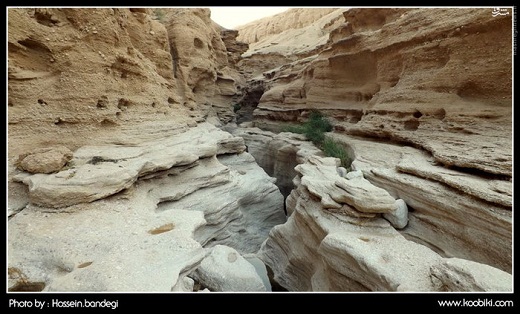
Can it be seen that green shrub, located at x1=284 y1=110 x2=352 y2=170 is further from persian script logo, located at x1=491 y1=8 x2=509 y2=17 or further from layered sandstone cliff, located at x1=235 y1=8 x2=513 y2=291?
persian script logo, located at x1=491 y1=8 x2=509 y2=17

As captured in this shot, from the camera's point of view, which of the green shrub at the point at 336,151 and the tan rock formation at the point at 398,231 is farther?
the green shrub at the point at 336,151

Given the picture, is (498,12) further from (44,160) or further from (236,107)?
(236,107)

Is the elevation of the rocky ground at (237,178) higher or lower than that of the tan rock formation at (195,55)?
lower

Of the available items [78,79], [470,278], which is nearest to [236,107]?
[78,79]

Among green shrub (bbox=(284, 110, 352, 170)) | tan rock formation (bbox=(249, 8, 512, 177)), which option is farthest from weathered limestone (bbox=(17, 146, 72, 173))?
tan rock formation (bbox=(249, 8, 512, 177))

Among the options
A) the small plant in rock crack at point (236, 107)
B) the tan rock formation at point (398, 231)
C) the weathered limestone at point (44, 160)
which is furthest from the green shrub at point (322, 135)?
the weathered limestone at point (44, 160)

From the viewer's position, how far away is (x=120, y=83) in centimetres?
764

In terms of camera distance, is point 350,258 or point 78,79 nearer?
point 350,258

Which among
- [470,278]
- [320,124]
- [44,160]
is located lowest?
[470,278]

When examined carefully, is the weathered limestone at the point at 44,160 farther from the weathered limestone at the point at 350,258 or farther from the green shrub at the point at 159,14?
the green shrub at the point at 159,14

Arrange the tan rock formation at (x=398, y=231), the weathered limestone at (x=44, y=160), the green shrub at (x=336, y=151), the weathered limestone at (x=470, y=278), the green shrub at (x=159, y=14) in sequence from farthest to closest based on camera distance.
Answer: the green shrub at (x=159, y=14) < the green shrub at (x=336, y=151) < the weathered limestone at (x=44, y=160) < the tan rock formation at (x=398, y=231) < the weathered limestone at (x=470, y=278)

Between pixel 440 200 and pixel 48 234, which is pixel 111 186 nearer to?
pixel 48 234

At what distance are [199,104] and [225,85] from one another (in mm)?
4315

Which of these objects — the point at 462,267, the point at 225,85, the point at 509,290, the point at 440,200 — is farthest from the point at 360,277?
the point at 225,85
